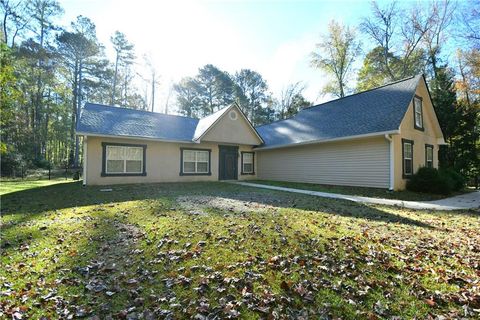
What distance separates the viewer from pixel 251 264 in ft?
11.2

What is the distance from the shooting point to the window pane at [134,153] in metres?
→ 13.7

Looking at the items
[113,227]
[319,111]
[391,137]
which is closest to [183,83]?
[319,111]

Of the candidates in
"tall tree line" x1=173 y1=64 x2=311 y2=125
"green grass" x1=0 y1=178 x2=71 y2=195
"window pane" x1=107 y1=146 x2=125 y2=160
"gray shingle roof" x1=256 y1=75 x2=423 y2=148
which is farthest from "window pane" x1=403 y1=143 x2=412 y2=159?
"tall tree line" x1=173 y1=64 x2=311 y2=125

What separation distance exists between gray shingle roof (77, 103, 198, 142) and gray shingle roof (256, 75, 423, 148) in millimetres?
6320

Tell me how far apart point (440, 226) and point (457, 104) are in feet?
58.7

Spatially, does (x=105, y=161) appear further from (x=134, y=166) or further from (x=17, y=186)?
(x=17, y=186)

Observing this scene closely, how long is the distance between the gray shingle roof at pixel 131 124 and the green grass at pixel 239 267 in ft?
26.0

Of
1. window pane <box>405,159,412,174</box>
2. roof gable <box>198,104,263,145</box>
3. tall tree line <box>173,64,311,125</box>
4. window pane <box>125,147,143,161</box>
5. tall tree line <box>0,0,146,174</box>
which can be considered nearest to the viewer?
window pane <box>405,159,412,174</box>

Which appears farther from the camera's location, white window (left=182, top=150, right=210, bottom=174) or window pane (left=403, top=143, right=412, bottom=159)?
white window (left=182, top=150, right=210, bottom=174)

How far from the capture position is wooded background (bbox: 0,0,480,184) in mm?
17891

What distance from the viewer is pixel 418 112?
13352 mm

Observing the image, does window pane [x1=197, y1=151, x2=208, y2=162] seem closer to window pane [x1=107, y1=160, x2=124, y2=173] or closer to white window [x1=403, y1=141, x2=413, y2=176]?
window pane [x1=107, y1=160, x2=124, y2=173]

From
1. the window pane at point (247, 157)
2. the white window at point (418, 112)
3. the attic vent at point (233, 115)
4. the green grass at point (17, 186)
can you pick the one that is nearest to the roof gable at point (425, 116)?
the white window at point (418, 112)

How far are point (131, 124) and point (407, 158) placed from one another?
15.4 meters
